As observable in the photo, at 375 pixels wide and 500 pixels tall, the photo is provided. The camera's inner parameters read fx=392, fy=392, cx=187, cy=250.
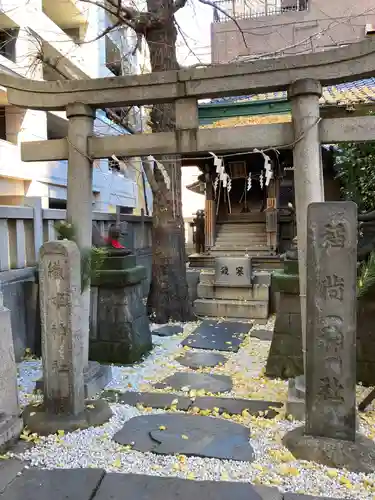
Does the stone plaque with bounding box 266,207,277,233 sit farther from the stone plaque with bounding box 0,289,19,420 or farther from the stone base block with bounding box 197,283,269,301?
the stone plaque with bounding box 0,289,19,420

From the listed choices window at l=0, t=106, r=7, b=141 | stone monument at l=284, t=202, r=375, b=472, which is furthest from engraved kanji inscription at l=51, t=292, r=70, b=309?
window at l=0, t=106, r=7, b=141

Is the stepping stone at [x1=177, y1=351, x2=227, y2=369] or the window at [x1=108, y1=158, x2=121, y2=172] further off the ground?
the window at [x1=108, y1=158, x2=121, y2=172]

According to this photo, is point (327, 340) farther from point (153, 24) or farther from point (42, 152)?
point (153, 24)

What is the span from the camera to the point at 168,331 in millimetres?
7980

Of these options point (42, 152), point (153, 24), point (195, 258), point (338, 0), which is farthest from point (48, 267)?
point (338, 0)

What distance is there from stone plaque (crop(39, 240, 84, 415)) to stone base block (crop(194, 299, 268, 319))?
5.71m

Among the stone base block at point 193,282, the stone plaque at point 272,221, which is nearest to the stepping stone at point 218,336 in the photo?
the stone base block at point 193,282

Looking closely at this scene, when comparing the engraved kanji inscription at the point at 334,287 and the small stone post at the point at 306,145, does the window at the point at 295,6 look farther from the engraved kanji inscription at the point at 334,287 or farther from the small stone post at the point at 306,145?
the engraved kanji inscription at the point at 334,287

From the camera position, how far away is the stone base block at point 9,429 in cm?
351

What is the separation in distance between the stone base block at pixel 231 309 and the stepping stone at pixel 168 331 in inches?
53.3

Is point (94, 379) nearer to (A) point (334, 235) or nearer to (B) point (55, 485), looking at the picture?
(B) point (55, 485)

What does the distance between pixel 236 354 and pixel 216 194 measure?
8.60 m

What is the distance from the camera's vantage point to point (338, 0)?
16.1 meters

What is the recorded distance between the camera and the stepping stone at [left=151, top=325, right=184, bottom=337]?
782 centimetres
